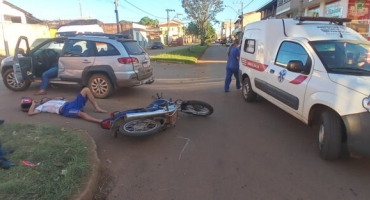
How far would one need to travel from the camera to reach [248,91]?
276 inches

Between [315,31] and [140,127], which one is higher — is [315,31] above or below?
above

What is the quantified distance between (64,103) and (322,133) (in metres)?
4.88

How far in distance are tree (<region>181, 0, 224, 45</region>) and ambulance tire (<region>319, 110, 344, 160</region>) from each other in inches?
1640

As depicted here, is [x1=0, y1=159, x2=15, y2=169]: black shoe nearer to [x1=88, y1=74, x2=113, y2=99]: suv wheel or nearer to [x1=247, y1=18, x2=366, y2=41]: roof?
[x1=88, y1=74, x2=113, y2=99]: suv wheel

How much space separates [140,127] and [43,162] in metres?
1.48

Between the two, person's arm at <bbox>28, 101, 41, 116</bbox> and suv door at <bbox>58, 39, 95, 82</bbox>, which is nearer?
person's arm at <bbox>28, 101, 41, 116</bbox>

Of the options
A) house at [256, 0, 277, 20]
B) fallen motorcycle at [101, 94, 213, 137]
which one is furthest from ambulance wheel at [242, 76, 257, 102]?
house at [256, 0, 277, 20]

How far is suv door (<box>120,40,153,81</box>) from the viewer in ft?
23.8

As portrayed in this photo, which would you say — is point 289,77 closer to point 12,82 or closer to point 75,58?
point 75,58

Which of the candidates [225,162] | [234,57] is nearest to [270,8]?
[234,57]

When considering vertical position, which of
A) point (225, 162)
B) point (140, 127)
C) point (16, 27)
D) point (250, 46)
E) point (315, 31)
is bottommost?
point (225, 162)

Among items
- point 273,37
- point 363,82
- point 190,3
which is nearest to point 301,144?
point 363,82

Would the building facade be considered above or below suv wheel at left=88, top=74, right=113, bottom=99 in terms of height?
above

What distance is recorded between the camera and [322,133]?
12.6ft
